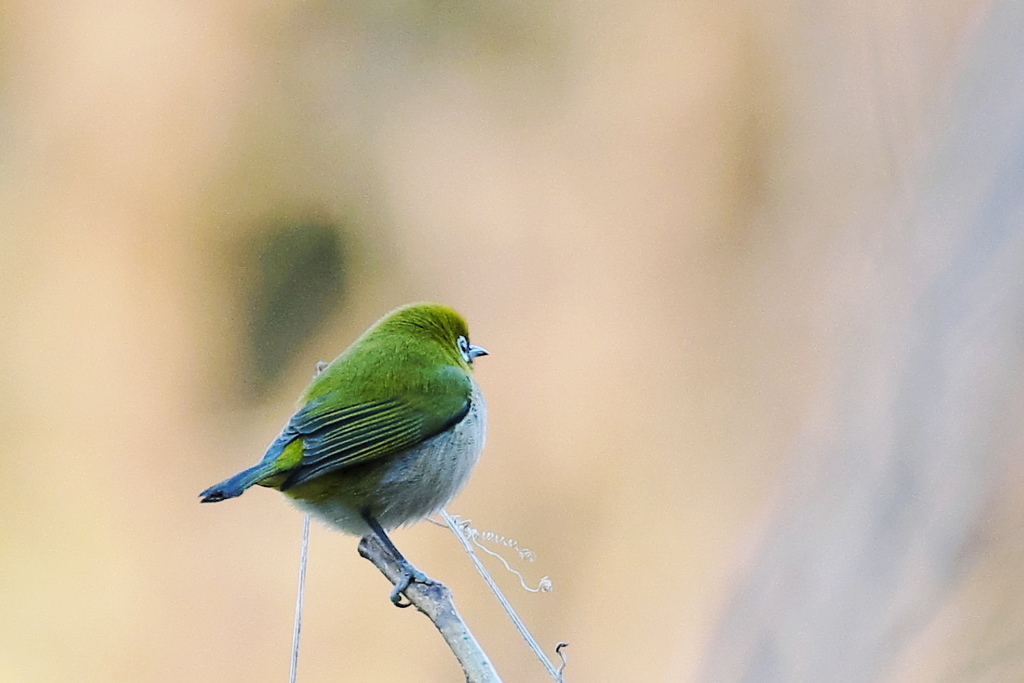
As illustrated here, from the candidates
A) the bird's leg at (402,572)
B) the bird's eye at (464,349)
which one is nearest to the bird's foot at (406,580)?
the bird's leg at (402,572)

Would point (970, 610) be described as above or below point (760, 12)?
below

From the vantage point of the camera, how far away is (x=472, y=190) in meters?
4.65

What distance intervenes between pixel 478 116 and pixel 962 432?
111 inches

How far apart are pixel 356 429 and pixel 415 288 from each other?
105 inches

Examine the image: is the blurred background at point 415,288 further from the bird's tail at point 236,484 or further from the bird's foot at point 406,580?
the bird's tail at point 236,484

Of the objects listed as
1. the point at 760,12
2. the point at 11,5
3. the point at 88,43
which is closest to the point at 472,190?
the point at 760,12

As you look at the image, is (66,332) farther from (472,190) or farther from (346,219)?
(472,190)

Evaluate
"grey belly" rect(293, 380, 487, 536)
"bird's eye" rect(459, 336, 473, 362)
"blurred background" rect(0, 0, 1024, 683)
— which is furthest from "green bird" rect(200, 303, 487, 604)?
"blurred background" rect(0, 0, 1024, 683)

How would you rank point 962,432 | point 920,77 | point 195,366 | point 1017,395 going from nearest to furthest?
point 962,432 < point 1017,395 < point 920,77 < point 195,366

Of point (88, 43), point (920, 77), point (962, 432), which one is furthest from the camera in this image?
point (88, 43)

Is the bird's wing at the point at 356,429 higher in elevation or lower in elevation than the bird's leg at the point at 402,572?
higher

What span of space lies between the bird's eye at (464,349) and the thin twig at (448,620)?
0.61 metres

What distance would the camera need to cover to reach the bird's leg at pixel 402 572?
1.82 m

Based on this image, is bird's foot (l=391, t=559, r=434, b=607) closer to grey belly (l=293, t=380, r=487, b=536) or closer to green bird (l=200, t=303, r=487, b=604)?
green bird (l=200, t=303, r=487, b=604)
